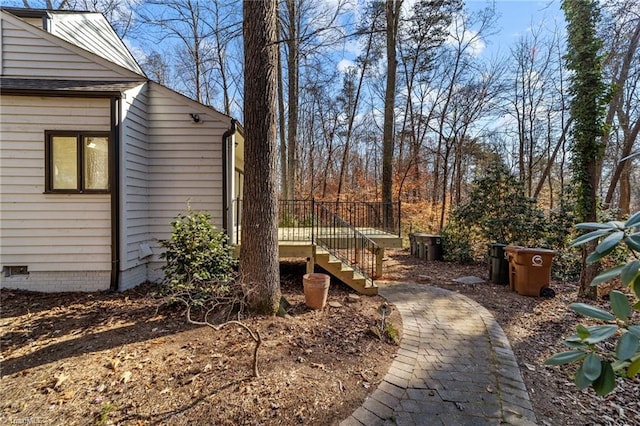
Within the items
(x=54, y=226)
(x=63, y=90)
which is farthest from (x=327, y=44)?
(x=54, y=226)

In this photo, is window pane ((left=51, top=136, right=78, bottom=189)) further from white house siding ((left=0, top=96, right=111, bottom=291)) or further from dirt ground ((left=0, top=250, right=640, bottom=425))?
dirt ground ((left=0, top=250, right=640, bottom=425))

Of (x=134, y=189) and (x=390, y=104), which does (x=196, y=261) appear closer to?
(x=134, y=189)

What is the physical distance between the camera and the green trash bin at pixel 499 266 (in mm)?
6359

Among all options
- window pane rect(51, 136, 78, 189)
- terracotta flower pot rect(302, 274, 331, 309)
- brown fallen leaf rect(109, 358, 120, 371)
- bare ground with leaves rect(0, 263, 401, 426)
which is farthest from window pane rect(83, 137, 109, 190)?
terracotta flower pot rect(302, 274, 331, 309)

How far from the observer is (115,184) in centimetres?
513

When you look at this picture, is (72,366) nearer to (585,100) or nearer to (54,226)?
(54,226)

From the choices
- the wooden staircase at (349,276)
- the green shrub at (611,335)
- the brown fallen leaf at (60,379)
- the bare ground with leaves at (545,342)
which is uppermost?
the green shrub at (611,335)

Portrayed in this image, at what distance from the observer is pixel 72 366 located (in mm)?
2961

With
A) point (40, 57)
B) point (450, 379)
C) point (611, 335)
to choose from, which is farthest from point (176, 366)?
point (40, 57)

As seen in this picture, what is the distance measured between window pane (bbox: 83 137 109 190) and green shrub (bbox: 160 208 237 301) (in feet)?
6.52

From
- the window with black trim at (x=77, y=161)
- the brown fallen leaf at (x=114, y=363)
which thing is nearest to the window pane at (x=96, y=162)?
the window with black trim at (x=77, y=161)

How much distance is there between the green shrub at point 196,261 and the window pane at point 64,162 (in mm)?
2386

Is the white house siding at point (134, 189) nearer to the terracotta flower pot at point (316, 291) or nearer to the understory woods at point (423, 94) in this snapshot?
the terracotta flower pot at point (316, 291)

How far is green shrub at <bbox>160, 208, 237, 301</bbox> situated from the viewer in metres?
4.21
